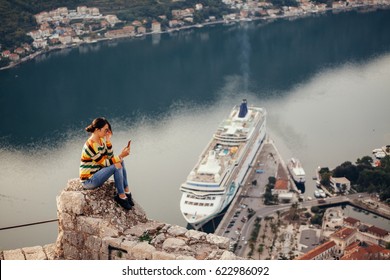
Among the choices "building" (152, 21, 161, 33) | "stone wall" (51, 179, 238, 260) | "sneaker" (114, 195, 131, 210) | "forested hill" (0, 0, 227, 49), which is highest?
"sneaker" (114, 195, 131, 210)

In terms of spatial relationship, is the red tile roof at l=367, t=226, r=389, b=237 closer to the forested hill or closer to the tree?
the tree

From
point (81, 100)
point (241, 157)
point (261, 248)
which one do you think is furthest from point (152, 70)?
point (261, 248)

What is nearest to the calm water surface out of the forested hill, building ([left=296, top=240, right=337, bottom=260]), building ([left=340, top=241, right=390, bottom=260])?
the forested hill

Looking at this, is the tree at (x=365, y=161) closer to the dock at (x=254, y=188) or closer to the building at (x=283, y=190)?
the dock at (x=254, y=188)

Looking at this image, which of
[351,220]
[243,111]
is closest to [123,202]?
[351,220]

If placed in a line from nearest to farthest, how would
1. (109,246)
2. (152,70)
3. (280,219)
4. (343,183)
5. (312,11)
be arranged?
(109,246)
(280,219)
(343,183)
(152,70)
(312,11)

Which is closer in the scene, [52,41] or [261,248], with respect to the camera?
[261,248]

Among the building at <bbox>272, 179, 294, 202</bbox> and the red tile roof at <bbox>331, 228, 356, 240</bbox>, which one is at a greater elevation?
the red tile roof at <bbox>331, 228, 356, 240</bbox>
